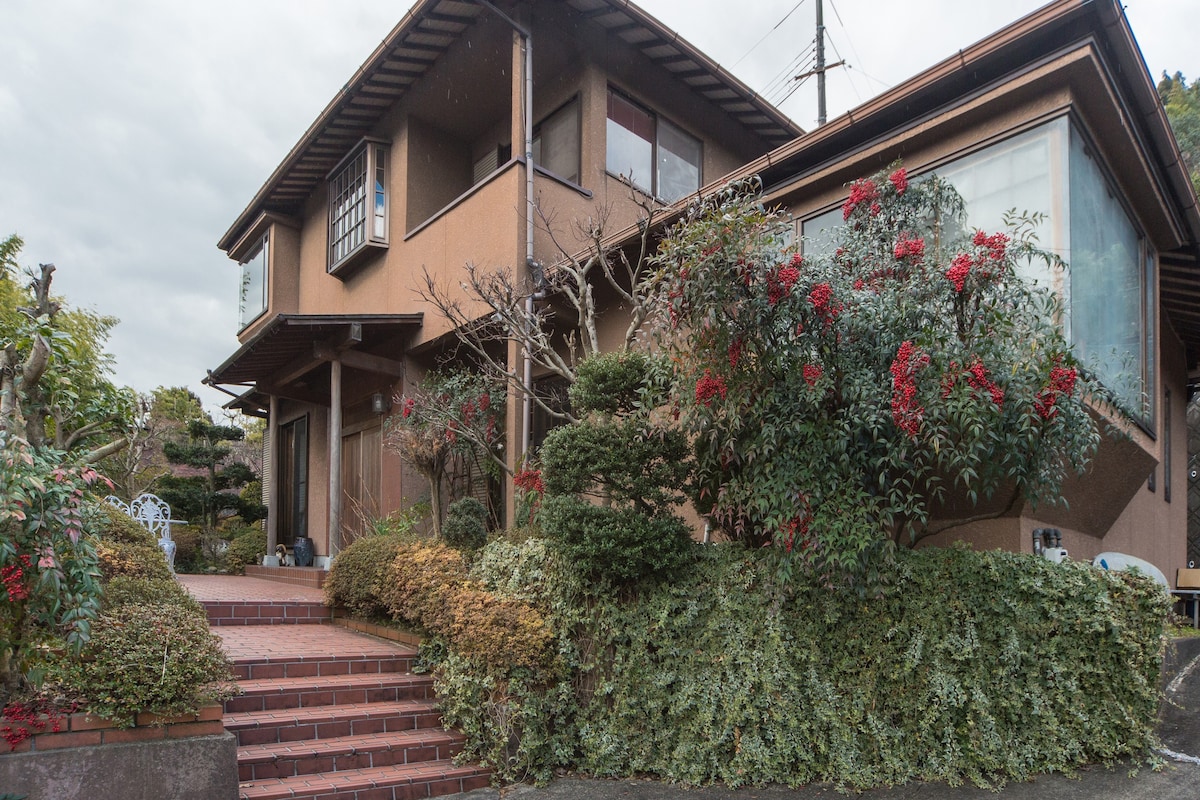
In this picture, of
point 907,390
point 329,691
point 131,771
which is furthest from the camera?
point 329,691

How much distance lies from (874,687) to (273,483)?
12484 millimetres

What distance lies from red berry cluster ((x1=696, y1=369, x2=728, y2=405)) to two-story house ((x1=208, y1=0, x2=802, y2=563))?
13.2 feet

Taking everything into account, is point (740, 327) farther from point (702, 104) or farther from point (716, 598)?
point (702, 104)

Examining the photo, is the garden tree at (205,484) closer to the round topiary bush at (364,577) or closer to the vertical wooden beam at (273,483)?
the vertical wooden beam at (273,483)

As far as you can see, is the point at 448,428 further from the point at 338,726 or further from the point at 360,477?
the point at 360,477

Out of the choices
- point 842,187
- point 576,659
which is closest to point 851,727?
point 576,659

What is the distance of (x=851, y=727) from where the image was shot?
5145 mm

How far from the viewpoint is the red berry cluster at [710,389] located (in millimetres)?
5574

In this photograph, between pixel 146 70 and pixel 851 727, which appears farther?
pixel 146 70

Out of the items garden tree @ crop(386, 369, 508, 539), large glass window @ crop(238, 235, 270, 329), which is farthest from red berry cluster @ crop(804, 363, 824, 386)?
large glass window @ crop(238, 235, 270, 329)

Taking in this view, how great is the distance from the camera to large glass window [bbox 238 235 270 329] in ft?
54.4

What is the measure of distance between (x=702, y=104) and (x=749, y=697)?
31.2 ft

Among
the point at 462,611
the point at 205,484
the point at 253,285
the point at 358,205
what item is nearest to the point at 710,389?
the point at 462,611

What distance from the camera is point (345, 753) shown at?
5293 millimetres
